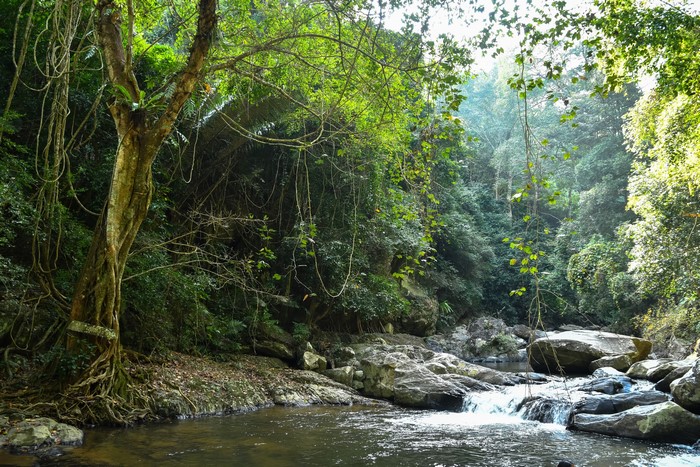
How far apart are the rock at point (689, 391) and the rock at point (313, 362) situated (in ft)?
22.7

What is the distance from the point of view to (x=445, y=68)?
4.73 metres

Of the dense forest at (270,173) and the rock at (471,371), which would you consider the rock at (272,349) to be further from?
the rock at (471,371)

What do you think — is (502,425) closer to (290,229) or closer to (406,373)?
(406,373)

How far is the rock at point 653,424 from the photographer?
7234mm

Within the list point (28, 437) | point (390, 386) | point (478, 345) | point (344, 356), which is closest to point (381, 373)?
point (390, 386)

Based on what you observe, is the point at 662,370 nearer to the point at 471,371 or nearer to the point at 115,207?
the point at 471,371

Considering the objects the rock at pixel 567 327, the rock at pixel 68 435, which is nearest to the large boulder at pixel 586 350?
the rock at pixel 567 327

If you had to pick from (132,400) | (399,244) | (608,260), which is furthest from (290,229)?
(608,260)

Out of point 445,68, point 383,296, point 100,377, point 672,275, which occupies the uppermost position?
point 445,68

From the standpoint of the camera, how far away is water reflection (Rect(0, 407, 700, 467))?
578 centimetres

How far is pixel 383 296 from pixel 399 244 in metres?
1.98

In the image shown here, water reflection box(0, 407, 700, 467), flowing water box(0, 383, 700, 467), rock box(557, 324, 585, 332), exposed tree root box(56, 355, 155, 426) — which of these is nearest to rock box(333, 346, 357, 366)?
flowing water box(0, 383, 700, 467)

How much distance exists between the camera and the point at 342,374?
11320mm

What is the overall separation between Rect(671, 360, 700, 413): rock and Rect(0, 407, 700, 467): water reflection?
1.17 meters
